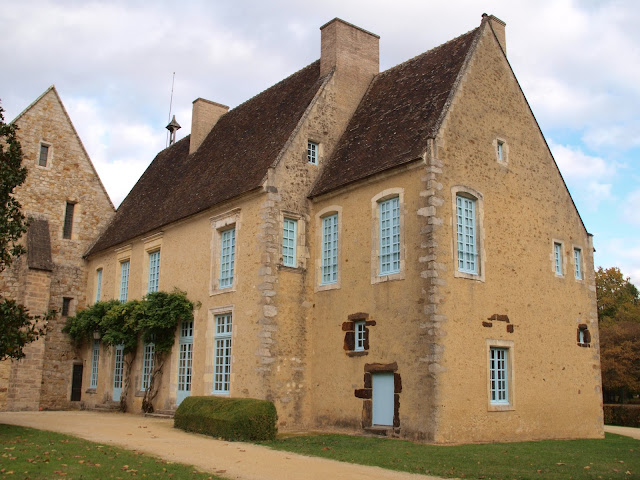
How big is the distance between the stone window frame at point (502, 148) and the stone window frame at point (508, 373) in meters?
4.56

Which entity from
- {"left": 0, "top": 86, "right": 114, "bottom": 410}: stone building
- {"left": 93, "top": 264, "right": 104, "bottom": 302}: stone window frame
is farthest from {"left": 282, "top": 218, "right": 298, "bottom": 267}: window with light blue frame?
{"left": 0, "top": 86, "right": 114, "bottom": 410}: stone building

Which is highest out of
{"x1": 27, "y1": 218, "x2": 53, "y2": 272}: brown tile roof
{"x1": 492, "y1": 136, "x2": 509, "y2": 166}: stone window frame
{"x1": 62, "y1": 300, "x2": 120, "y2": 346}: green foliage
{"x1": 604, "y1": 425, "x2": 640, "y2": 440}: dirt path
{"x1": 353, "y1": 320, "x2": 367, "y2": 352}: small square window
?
{"x1": 492, "y1": 136, "x2": 509, "y2": 166}: stone window frame

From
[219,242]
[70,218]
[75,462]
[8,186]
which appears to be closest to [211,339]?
[219,242]

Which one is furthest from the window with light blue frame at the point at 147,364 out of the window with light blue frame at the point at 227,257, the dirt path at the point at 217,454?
the dirt path at the point at 217,454

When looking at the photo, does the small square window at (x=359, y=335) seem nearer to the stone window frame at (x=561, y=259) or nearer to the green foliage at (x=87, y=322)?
the stone window frame at (x=561, y=259)

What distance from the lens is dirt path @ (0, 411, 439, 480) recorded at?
30.7 ft

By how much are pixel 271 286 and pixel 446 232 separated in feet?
15.3

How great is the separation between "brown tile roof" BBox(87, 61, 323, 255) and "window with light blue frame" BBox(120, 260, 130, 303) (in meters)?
0.88

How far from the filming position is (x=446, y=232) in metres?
14.4

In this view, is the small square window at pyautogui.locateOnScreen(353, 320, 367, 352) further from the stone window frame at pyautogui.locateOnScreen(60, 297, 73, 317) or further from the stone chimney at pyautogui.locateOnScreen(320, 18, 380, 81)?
the stone window frame at pyautogui.locateOnScreen(60, 297, 73, 317)

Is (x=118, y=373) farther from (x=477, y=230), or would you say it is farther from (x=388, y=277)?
(x=477, y=230)

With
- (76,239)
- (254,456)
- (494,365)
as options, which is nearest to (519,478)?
(254,456)

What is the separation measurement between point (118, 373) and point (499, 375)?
13.5m

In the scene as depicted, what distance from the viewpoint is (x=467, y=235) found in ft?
49.4
